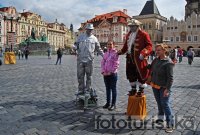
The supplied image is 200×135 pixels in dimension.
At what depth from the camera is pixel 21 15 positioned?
97875mm

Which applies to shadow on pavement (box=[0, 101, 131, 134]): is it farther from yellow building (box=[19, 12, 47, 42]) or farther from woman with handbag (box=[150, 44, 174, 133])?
yellow building (box=[19, 12, 47, 42])

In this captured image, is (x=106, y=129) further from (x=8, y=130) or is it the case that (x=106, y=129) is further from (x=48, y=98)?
(x=48, y=98)

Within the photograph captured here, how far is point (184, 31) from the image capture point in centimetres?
6969

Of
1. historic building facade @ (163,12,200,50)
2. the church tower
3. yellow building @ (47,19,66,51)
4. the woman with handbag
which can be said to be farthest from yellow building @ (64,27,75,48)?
the woman with handbag

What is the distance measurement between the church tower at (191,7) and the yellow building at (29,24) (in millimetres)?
47766

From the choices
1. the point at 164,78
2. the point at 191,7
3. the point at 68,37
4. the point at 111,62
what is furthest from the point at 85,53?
the point at 68,37

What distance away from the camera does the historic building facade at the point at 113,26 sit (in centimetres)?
7969

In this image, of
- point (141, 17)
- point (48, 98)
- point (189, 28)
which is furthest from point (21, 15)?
point (48, 98)

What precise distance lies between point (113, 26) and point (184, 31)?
71.8 feet

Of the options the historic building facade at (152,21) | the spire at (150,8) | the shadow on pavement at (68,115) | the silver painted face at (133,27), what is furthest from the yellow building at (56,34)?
the silver painted face at (133,27)

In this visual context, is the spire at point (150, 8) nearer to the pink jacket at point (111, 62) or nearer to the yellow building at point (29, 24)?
the yellow building at point (29, 24)

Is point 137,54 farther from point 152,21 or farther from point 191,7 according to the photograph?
point 191,7

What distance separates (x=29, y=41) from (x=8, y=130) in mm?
52423

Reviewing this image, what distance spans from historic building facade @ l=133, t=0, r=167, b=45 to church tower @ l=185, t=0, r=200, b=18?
25.1ft
